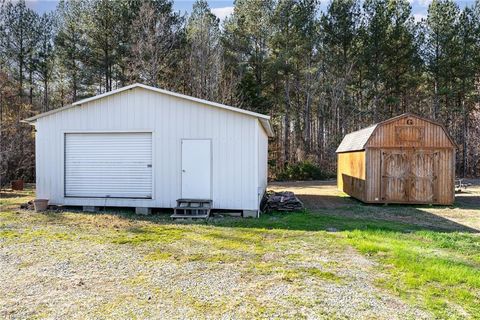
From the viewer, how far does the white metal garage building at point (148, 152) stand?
29.3 feet

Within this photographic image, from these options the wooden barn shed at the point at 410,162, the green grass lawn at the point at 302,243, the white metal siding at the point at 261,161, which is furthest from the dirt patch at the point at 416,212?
the white metal siding at the point at 261,161

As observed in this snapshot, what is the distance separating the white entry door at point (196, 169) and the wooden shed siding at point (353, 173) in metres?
5.64

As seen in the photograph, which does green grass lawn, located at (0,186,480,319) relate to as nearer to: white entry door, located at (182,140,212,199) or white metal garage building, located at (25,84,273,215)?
white metal garage building, located at (25,84,273,215)

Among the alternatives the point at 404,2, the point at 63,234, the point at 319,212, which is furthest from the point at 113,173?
the point at 404,2

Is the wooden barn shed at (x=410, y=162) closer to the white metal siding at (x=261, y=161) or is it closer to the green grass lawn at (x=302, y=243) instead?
the green grass lawn at (x=302, y=243)

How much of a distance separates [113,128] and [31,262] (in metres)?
4.99

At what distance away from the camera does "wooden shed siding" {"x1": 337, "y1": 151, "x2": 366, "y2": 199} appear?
39.8 ft

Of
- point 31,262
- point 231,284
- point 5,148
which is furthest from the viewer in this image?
point 5,148

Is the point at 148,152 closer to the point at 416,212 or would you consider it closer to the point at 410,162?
the point at 416,212

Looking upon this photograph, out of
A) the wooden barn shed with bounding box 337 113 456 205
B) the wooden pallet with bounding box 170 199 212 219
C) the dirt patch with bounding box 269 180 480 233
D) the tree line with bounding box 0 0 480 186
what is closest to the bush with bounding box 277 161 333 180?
the tree line with bounding box 0 0 480 186

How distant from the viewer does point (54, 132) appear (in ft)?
32.2

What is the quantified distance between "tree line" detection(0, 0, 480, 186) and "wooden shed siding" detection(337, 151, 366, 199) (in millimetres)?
6669

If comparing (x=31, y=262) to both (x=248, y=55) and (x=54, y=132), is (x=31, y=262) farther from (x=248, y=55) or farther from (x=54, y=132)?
(x=248, y=55)

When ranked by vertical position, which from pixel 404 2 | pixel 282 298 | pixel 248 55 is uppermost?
pixel 404 2
